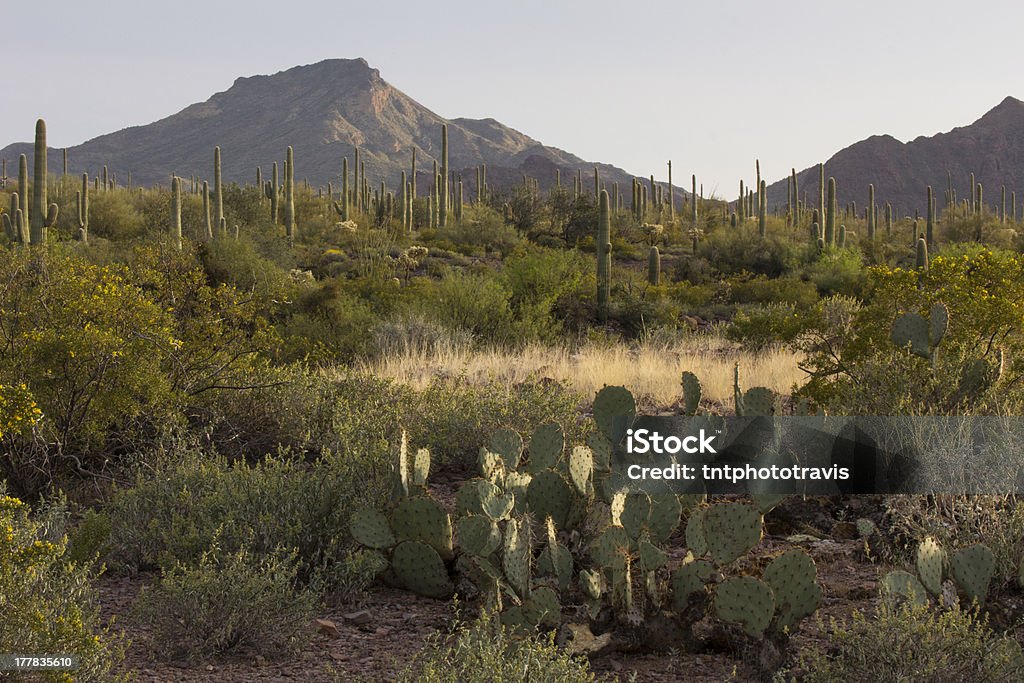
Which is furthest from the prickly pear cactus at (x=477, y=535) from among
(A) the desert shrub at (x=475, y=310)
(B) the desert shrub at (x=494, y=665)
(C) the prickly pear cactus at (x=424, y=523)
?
(A) the desert shrub at (x=475, y=310)

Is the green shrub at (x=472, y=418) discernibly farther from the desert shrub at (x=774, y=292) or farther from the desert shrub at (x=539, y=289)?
the desert shrub at (x=774, y=292)

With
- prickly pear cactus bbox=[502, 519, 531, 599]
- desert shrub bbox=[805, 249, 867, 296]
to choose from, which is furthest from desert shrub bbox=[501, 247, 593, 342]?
prickly pear cactus bbox=[502, 519, 531, 599]

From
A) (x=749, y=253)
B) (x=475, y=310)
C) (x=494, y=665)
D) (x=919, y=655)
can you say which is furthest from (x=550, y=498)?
(x=749, y=253)

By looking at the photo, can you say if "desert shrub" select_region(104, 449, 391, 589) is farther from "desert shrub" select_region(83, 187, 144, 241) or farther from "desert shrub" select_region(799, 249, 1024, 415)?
"desert shrub" select_region(83, 187, 144, 241)

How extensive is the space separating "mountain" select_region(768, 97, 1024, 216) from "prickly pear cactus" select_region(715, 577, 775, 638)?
374 ft

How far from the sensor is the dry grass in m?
11.4

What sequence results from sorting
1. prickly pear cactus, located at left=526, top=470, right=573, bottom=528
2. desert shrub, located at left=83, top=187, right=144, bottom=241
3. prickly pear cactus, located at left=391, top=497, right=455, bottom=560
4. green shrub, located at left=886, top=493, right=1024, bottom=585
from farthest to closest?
desert shrub, located at left=83, top=187, right=144, bottom=241 < prickly pear cactus, located at left=526, top=470, right=573, bottom=528 < prickly pear cactus, located at left=391, top=497, right=455, bottom=560 < green shrub, located at left=886, top=493, right=1024, bottom=585

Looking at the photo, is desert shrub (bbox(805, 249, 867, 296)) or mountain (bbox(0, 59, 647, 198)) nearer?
desert shrub (bbox(805, 249, 867, 296))

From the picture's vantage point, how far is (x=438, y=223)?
37656 millimetres

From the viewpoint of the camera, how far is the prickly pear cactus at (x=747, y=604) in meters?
4.61

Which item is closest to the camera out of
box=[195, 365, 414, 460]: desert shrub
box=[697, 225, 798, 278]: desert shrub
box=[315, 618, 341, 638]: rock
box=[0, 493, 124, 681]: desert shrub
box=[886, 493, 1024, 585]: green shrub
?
box=[0, 493, 124, 681]: desert shrub

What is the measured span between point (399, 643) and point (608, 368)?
756cm

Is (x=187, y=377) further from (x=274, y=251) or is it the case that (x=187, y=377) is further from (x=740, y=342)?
(x=274, y=251)

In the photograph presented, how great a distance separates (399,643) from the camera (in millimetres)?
4949
